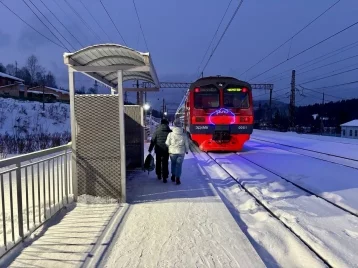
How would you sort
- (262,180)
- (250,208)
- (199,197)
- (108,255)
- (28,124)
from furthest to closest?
(28,124) → (262,180) → (199,197) → (250,208) → (108,255)

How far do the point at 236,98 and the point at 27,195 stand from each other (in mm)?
12949

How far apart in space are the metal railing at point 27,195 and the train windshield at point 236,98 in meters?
10.4

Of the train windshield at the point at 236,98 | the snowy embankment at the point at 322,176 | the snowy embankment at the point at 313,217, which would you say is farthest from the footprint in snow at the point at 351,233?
the train windshield at the point at 236,98

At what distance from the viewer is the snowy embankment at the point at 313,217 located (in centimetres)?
436

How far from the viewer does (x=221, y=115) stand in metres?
15.9

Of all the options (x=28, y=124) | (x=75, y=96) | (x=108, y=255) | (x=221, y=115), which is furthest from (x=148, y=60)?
(x=28, y=124)

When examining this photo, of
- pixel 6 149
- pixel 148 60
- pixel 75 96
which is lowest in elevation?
pixel 6 149

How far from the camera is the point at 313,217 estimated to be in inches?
227

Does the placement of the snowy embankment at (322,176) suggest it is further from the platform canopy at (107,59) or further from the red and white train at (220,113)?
the platform canopy at (107,59)

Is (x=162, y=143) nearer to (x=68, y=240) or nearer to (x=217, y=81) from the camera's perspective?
(x=68, y=240)

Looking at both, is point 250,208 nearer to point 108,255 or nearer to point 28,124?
point 108,255

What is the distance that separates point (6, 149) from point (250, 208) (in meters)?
16.6

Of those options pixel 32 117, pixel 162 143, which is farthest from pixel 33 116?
pixel 162 143

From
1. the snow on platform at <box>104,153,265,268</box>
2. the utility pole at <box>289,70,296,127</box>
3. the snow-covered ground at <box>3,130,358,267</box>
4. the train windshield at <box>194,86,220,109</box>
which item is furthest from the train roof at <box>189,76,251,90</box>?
the utility pole at <box>289,70,296,127</box>
